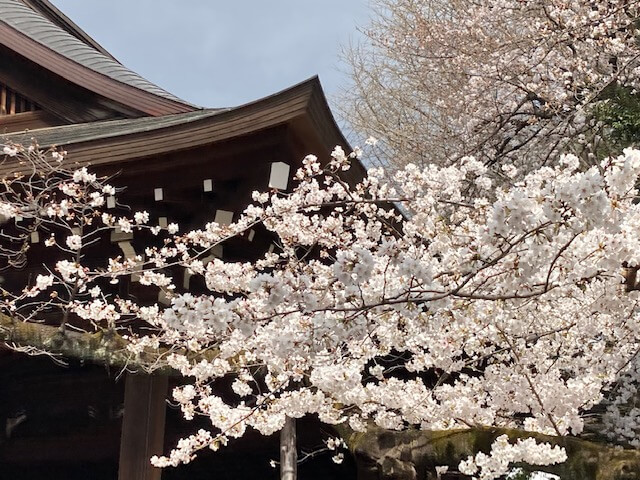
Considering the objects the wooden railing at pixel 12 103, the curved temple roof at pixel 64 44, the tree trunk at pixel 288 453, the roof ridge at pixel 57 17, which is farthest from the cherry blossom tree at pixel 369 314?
the roof ridge at pixel 57 17

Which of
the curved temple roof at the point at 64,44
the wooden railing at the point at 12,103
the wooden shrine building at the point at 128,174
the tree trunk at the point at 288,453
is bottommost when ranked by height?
the tree trunk at the point at 288,453

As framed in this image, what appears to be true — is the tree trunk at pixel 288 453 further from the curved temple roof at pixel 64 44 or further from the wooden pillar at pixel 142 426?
the curved temple roof at pixel 64 44

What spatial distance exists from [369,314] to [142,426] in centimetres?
197

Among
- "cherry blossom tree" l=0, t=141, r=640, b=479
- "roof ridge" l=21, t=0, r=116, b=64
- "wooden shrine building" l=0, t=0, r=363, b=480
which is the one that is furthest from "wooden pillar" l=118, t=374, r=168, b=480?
"roof ridge" l=21, t=0, r=116, b=64

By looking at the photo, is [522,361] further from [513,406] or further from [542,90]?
[542,90]

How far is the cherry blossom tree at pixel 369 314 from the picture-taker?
8.97ft

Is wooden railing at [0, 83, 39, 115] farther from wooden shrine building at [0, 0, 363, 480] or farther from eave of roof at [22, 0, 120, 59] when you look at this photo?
eave of roof at [22, 0, 120, 59]

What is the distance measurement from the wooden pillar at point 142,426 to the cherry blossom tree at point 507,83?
4.68 meters

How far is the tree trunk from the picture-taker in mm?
4328

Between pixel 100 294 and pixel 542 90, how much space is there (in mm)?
7014

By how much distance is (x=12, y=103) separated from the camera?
20.8ft

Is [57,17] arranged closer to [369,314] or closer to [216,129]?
[216,129]

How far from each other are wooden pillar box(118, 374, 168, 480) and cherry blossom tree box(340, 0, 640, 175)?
184 inches

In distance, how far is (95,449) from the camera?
609 centimetres
